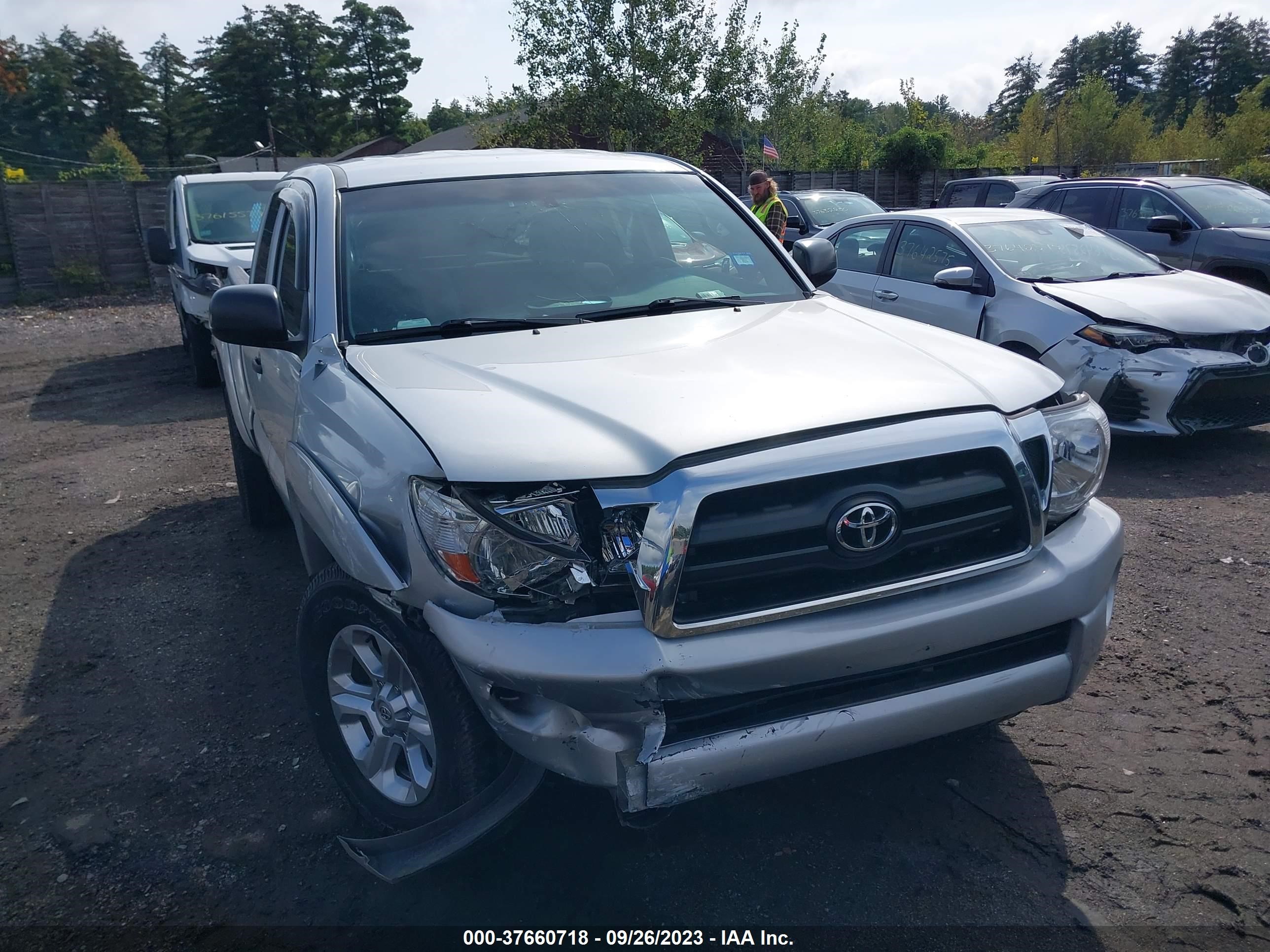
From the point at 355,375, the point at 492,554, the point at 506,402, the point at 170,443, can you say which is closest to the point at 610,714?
the point at 492,554

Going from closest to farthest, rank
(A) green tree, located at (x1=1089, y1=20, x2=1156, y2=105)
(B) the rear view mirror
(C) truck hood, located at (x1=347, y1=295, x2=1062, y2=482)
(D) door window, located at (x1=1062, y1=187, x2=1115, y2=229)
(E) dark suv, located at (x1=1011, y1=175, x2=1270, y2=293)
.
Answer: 1. (C) truck hood, located at (x1=347, y1=295, x2=1062, y2=482)
2. (B) the rear view mirror
3. (E) dark suv, located at (x1=1011, y1=175, x2=1270, y2=293)
4. (D) door window, located at (x1=1062, y1=187, x2=1115, y2=229)
5. (A) green tree, located at (x1=1089, y1=20, x2=1156, y2=105)

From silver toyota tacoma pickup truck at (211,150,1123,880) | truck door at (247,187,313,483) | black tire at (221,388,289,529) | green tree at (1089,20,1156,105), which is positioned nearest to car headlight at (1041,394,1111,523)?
silver toyota tacoma pickup truck at (211,150,1123,880)

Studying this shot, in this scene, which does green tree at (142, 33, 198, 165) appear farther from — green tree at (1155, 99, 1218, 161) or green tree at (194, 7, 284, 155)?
green tree at (1155, 99, 1218, 161)

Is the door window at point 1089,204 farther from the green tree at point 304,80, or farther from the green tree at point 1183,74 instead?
the green tree at point 1183,74

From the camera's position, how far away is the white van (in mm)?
9641

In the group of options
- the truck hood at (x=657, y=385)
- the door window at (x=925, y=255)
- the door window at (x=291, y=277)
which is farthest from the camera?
the door window at (x=925, y=255)

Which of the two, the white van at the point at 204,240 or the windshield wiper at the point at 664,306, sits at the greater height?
the windshield wiper at the point at 664,306

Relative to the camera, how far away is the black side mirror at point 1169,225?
1004cm

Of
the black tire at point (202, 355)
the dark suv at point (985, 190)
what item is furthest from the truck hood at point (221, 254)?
the dark suv at point (985, 190)

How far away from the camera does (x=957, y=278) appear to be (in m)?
6.88

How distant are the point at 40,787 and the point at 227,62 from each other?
74757 millimetres

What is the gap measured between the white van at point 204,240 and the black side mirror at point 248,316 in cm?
640

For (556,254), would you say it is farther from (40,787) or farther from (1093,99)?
(1093,99)

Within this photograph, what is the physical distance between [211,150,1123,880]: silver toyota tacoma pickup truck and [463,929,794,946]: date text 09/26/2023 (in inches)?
12.0
